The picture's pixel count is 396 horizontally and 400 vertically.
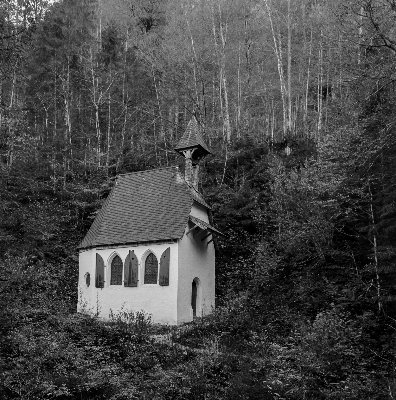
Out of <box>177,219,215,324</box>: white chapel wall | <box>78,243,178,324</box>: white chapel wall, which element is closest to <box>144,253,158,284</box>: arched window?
<box>78,243,178,324</box>: white chapel wall

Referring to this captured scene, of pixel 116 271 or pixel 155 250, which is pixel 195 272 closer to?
pixel 155 250

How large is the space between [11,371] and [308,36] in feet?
95.3

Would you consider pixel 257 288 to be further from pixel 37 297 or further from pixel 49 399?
pixel 49 399

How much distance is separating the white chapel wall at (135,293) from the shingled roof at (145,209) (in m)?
0.48

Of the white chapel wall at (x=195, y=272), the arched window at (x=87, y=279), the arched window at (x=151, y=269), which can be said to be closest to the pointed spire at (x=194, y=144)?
the white chapel wall at (x=195, y=272)

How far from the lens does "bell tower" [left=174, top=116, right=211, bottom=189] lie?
21078 millimetres

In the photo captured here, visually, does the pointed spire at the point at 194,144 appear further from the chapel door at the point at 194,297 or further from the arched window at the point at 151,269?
the chapel door at the point at 194,297

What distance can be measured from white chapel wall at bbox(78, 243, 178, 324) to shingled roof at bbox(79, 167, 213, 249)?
1.56 feet

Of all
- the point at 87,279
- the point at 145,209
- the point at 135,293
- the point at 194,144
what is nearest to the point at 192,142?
the point at 194,144

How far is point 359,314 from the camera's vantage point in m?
14.4

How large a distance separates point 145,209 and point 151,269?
10.2 ft

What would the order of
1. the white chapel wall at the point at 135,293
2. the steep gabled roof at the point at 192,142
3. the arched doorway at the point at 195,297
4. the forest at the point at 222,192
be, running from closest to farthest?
the forest at the point at 222,192
the white chapel wall at the point at 135,293
the arched doorway at the point at 195,297
the steep gabled roof at the point at 192,142

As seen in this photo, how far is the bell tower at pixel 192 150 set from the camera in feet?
69.2

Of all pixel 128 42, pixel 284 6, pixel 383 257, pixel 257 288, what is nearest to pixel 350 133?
pixel 383 257
